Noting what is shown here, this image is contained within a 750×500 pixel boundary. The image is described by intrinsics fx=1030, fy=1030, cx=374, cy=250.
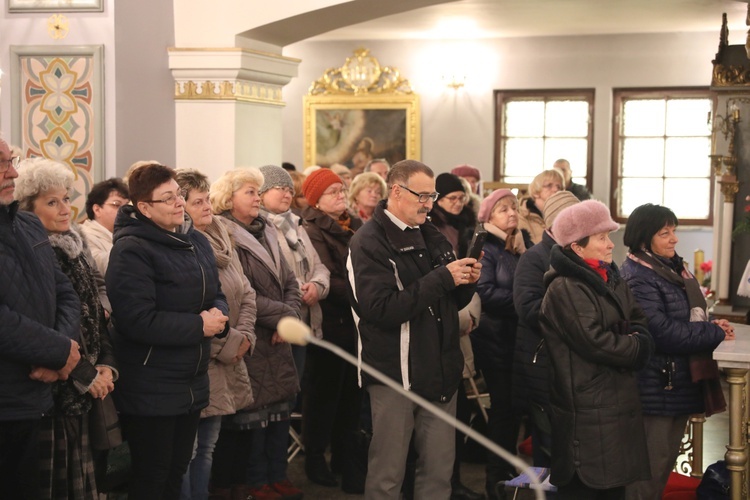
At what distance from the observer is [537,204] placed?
661 centimetres

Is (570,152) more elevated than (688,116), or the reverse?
(688,116)

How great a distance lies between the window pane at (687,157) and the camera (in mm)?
13383

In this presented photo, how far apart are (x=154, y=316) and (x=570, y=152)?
10.6 metres

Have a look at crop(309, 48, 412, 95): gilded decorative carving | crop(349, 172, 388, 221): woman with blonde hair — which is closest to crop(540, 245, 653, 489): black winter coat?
crop(349, 172, 388, 221): woman with blonde hair

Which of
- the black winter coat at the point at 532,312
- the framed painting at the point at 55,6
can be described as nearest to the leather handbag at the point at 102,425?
the black winter coat at the point at 532,312

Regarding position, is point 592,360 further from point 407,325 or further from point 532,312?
point 532,312

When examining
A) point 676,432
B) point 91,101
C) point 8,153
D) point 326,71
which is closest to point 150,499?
point 8,153

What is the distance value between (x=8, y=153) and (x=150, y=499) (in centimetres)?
141

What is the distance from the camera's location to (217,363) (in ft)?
14.5

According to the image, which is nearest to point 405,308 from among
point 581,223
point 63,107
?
point 581,223

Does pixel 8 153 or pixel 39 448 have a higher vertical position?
pixel 8 153

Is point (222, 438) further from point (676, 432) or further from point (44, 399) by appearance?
point (676, 432)

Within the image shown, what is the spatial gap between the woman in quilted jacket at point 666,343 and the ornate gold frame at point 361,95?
9.56 metres

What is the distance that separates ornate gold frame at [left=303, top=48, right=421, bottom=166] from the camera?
1406cm
